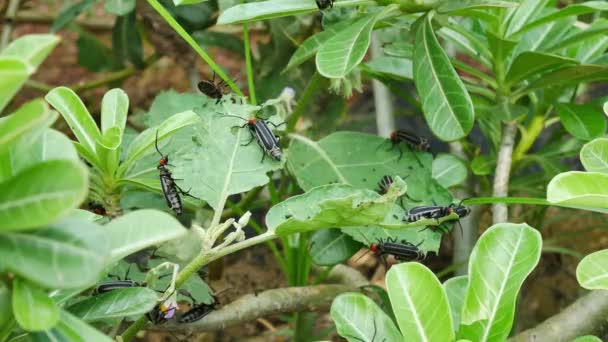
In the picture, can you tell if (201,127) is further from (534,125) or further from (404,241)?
(534,125)

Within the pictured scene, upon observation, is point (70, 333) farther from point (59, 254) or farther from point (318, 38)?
point (318, 38)

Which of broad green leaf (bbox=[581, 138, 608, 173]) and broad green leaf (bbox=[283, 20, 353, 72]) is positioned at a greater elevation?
broad green leaf (bbox=[283, 20, 353, 72])

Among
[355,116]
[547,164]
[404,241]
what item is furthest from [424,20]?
[355,116]

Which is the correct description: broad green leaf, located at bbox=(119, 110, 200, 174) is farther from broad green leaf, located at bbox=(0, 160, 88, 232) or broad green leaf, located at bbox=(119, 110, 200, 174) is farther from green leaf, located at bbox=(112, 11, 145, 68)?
green leaf, located at bbox=(112, 11, 145, 68)

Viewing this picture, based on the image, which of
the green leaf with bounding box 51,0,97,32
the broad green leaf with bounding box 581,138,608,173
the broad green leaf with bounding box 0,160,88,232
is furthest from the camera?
the green leaf with bounding box 51,0,97,32

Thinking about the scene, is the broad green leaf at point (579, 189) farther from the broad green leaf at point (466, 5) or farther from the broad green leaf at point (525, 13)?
the broad green leaf at point (525, 13)

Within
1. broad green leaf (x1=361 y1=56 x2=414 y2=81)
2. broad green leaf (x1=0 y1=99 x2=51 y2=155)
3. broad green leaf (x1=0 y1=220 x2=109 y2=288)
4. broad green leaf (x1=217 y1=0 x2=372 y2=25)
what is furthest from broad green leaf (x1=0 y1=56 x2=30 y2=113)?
broad green leaf (x1=361 y1=56 x2=414 y2=81)

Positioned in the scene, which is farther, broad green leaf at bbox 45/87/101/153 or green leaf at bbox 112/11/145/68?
green leaf at bbox 112/11/145/68

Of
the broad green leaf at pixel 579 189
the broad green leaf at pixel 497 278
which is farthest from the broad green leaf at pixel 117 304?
the broad green leaf at pixel 579 189
